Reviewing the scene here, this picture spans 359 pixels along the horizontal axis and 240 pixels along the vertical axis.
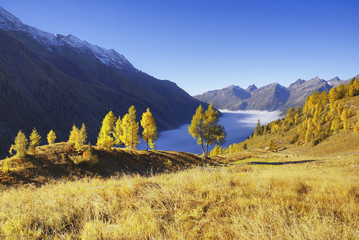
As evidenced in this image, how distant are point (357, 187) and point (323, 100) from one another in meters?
140

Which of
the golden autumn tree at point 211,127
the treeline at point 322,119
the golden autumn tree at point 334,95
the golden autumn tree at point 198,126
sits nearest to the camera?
the golden autumn tree at point 198,126

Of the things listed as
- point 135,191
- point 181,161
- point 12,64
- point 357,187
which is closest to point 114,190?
point 135,191

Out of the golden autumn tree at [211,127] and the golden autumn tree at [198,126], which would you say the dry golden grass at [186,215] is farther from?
the golden autumn tree at [211,127]

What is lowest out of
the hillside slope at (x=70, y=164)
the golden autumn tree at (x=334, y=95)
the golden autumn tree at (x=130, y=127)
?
the hillside slope at (x=70, y=164)

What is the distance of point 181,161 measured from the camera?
28484 millimetres

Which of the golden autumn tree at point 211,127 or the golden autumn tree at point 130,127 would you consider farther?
the golden autumn tree at point 130,127

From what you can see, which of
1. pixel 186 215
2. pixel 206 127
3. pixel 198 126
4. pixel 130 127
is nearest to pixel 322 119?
pixel 206 127

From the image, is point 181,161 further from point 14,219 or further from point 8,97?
point 8,97

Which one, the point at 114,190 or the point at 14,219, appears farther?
the point at 114,190

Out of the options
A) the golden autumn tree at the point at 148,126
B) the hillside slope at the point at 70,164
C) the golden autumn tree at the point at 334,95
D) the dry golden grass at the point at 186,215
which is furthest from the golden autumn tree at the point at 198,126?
the golden autumn tree at the point at 334,95

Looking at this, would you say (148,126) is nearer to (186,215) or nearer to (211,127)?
(211,127)

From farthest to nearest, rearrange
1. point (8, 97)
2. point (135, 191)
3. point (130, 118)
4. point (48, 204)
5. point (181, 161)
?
point (8, 97)
point (130, 118)
point (181, 161)
point (135, 191)
point (48, 204)

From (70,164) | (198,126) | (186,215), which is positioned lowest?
(70,164)

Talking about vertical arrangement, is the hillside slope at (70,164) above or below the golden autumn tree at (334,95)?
below
